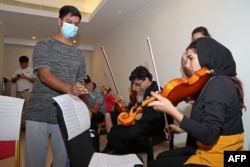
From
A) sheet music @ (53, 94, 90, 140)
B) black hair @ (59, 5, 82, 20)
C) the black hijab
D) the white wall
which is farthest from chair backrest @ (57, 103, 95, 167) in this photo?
the white wall

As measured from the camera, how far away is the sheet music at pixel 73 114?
3.38ft

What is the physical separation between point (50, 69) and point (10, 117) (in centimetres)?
37

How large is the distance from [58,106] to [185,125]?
60 cm

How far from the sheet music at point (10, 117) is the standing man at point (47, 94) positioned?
9cm

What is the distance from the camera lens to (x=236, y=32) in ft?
6.76

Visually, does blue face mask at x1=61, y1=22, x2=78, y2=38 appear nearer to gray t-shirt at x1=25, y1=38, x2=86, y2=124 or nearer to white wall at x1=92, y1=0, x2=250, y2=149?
gray t-shirt at x1=25, y1=38, x2=86, y2=124

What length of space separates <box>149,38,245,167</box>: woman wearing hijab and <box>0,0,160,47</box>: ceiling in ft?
8.07

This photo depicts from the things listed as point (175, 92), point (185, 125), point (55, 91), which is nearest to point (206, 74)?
point (175, 92)

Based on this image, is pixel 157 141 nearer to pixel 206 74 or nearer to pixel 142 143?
pixel 142 143

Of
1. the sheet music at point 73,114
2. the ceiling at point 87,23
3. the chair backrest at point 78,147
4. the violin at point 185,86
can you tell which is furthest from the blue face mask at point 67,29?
the ceiling at point 87,23

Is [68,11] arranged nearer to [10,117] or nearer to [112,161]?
[10,117]

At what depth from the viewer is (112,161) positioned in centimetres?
129

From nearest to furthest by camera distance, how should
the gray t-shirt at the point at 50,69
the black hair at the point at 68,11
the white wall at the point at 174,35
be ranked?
the gray t-shirt at the point at 50,69 < the black hair at the point at 68,11 < the white wall at the point at 174,35

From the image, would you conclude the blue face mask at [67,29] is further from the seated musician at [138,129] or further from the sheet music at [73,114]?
the seated musician at [138,129]
